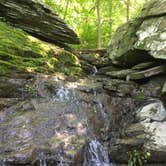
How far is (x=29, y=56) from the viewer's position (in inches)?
410

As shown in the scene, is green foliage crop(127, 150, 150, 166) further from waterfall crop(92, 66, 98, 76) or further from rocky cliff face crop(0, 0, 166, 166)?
waterfall crop(92, 66, 98, 76)

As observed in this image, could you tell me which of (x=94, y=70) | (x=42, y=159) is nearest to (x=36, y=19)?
(x=94, y=70)

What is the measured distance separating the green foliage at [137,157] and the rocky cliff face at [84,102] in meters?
0.03

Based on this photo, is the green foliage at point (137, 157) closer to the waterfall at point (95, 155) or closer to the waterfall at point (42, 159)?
the waterfall at point (95, 155)

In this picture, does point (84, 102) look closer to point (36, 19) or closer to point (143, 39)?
point (143, 39)

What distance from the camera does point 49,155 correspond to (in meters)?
6.50

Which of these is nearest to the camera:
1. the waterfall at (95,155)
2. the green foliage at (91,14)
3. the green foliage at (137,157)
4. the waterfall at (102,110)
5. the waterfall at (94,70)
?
the waterfall at (95,155)

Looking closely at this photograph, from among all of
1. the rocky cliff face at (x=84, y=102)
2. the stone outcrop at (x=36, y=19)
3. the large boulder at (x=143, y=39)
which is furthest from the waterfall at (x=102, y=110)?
the stone outcrop at (x=36, y=19)

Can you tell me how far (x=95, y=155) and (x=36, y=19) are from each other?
6702mm

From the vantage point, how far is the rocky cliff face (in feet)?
22.7

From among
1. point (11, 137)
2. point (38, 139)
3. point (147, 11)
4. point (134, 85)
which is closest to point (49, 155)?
point (38, 139)

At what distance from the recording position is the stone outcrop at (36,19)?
1168cm

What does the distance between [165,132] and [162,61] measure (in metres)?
2.92

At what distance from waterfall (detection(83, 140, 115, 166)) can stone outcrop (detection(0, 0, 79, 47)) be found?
6.20 metres
